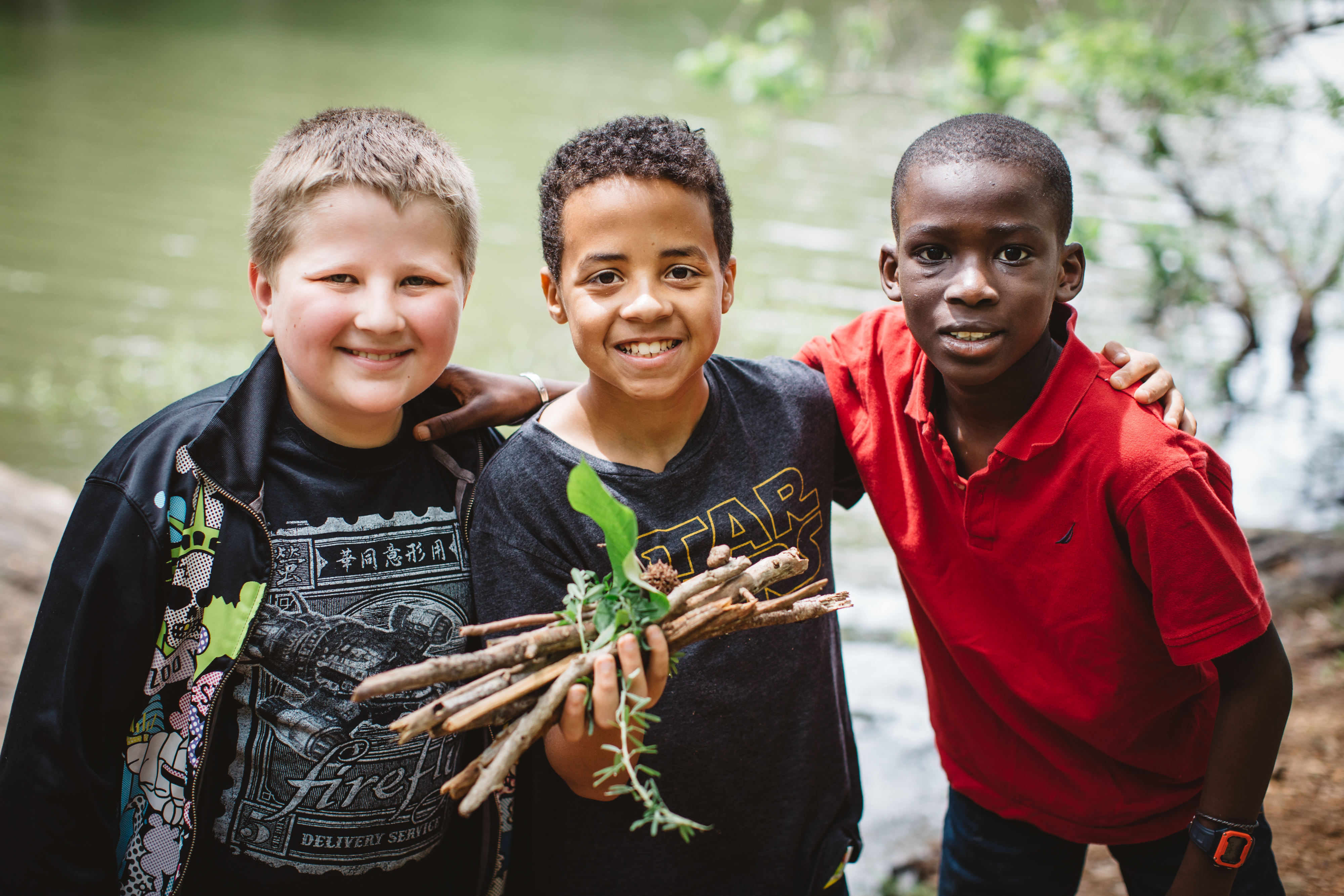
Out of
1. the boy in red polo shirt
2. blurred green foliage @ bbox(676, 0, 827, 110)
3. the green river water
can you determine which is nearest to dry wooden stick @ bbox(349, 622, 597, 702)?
the boy in red polo shirt

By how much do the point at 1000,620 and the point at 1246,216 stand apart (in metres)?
6.82

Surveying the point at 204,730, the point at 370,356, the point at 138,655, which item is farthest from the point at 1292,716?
the point at 138,655

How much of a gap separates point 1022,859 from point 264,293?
2152 mm

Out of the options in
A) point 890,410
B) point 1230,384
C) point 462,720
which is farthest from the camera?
point 1230,384

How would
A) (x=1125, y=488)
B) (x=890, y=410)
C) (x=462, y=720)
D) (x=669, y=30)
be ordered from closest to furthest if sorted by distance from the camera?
1. (x=462, y=720)
2. (x=1125, y=488)
3. (x=890, y=410)
4. (x=669, y=30)

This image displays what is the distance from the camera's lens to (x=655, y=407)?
2.21 meters

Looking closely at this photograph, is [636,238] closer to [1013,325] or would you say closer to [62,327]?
[1013,325]

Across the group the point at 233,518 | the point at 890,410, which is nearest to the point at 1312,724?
the point at 890,410

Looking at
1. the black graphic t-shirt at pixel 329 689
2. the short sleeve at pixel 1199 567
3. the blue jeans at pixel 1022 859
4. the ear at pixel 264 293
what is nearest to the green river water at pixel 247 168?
the ear at pixel 264 293

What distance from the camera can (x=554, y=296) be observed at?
2.30 metres

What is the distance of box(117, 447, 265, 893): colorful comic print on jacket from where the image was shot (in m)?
1.95

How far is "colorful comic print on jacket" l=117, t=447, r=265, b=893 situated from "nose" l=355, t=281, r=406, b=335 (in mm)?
430

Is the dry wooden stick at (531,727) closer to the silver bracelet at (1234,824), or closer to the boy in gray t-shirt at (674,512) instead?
the boy in gray t-shirt at (674,512)

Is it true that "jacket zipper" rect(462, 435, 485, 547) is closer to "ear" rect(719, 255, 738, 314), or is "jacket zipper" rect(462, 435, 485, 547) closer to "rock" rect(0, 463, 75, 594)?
"ear" rect(719, 255, 738, 314)
